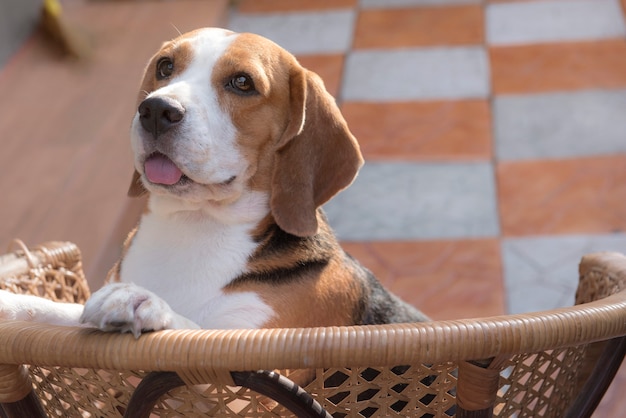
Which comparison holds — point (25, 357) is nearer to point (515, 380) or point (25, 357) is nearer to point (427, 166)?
point (515, 380)

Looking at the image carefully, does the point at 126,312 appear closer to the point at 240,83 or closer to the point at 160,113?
the point at 160,113

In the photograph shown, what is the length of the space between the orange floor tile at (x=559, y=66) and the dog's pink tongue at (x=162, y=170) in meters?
2.71

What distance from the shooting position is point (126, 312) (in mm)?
1159

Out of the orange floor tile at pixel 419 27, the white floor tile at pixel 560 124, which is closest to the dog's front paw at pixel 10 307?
the white floor tile at pixel 560 124

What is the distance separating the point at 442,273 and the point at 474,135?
92cm

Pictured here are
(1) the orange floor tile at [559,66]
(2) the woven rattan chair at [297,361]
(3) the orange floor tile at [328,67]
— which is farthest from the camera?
(3) the orange floor tile at [328,67]

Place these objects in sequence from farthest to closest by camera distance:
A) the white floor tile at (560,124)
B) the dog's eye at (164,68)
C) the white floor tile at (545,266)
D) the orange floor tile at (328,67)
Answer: the orange floor tile at (328,67) < the white floor tile at (560,124) < the white floor tile at (545,266) < the dog's eye at (164,68)

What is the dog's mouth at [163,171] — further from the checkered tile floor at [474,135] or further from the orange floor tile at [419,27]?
the orange floor tile at [419,27]

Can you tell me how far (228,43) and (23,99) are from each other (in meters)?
2.60

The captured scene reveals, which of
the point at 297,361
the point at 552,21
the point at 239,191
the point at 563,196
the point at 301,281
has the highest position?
the point at 297,361

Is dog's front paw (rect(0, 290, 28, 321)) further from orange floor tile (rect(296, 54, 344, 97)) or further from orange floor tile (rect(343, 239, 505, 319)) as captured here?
orange floor tile (rect(296, 54, 344, 97))

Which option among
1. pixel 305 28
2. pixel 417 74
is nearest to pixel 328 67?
pixel 417 74

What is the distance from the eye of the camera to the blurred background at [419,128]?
9.96 feet

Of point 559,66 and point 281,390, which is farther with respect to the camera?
point 559,66
